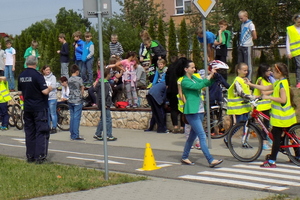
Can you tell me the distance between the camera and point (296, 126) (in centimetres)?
1109

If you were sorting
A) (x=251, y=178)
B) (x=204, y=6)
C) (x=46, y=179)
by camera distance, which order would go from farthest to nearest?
1. (x=204, y=6)
2. (x=46, y=179)
3. (x=251, y=178)

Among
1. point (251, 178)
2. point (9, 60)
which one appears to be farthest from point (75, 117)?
point (9, 60)

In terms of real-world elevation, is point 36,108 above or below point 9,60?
below

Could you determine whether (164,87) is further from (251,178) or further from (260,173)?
(251,178)

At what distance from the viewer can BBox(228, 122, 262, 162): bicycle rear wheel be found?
38.7ft

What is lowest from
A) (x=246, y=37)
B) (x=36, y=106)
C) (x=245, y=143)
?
(x=245, y=143)

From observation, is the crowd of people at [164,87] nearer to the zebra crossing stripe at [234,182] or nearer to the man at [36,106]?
the man at [36,106]

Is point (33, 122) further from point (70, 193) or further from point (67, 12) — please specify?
point (67, 12)

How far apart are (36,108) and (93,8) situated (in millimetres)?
3157

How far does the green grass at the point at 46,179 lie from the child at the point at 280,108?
2471 mm

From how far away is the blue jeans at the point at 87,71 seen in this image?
22.0 m

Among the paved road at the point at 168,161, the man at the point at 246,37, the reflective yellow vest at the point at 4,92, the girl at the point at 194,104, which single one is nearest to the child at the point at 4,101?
the reflective yellow vest at the point at 4,92

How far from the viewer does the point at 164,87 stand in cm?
1720

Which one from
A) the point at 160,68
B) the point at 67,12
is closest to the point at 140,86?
the point at 160,68
